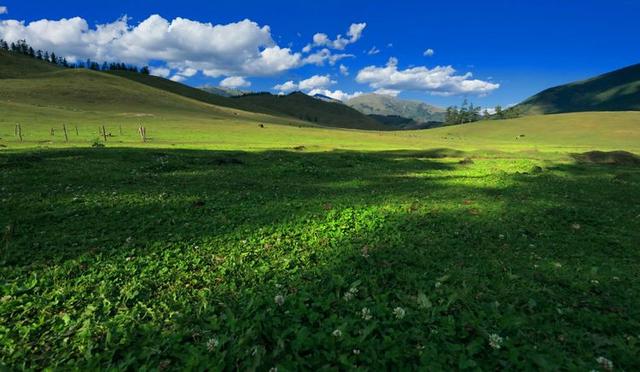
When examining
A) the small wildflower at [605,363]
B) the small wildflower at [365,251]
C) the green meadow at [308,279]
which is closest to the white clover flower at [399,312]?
the green meadow at [308,279]

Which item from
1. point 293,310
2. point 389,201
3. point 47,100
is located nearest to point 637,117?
point 389,201

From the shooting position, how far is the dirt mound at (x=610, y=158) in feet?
128

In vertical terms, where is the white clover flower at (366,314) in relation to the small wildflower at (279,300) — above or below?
below

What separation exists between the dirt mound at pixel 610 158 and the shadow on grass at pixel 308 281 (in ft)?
102

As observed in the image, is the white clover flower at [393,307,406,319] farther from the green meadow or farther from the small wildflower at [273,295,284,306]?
the small wildflower at [273,295,284,306]

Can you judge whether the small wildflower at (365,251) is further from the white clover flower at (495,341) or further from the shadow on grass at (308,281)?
the white clover flower at (495,341)

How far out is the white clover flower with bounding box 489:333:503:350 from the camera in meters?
4.91

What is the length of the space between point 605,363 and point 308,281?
4.61m

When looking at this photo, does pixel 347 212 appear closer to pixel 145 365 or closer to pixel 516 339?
pixel 516 339

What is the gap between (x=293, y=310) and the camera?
572cm

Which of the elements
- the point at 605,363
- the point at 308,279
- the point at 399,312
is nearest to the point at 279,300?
the point at 308,279

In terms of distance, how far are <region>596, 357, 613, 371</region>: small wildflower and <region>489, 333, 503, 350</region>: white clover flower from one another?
4.04ft

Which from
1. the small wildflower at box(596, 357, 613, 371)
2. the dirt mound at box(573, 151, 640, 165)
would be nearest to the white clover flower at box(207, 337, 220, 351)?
the small wildflower at box(596, 357, 613, 371)

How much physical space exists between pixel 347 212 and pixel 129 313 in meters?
7.93
